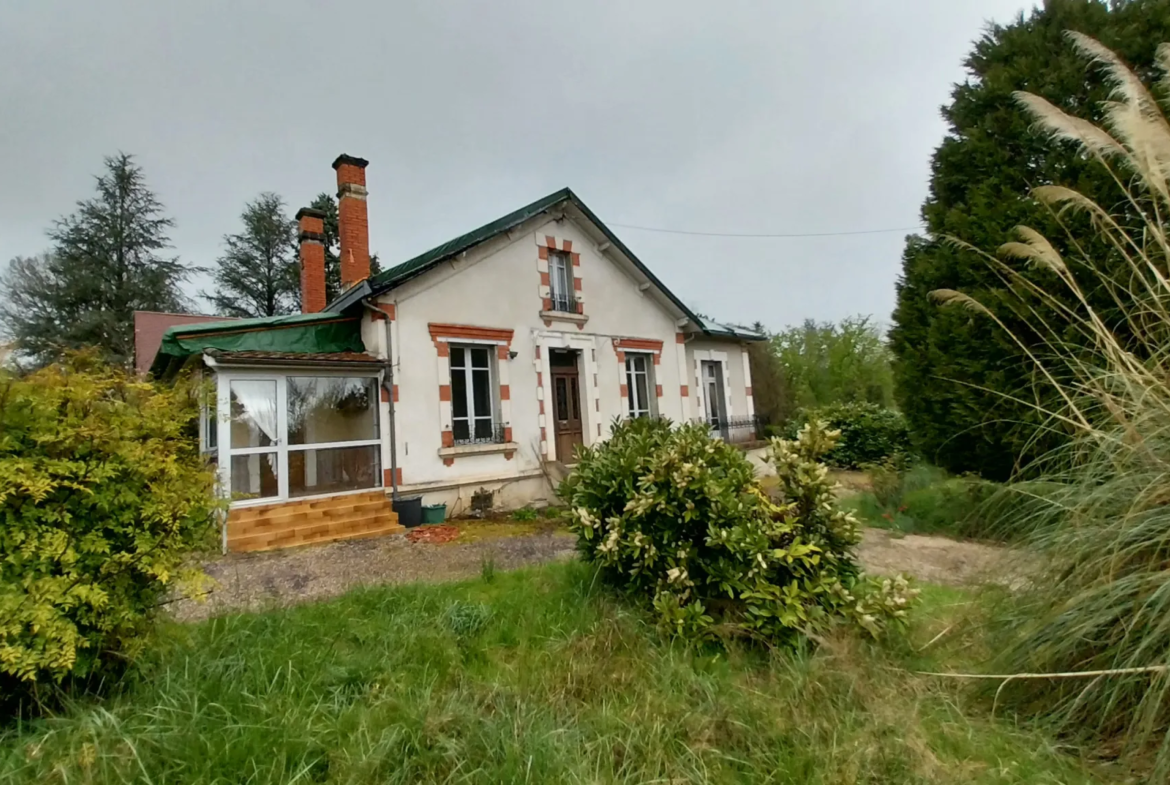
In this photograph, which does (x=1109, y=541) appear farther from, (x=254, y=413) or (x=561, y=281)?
(x=561, y=281)

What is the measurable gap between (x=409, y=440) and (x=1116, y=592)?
27.0ft

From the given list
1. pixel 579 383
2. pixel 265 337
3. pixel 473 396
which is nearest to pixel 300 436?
pixel 265 337

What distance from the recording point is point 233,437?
7.56 m

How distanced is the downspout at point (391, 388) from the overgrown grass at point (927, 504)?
654 cm

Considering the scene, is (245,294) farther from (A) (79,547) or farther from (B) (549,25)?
(A) (79,547)

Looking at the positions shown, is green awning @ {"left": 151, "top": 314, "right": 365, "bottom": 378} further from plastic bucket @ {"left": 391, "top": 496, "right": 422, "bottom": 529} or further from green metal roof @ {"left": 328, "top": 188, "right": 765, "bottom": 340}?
plastic bucket @ {"left": 391, "top": 496, "right": 422, "bottom": 529}

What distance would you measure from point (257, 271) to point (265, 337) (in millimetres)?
25925

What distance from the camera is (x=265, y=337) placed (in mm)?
8086

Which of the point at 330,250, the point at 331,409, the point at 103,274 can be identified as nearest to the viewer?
the point at 331,409

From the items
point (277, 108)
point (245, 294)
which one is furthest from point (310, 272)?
point (245, 294)

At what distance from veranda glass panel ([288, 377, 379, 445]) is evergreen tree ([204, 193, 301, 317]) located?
23824 mm

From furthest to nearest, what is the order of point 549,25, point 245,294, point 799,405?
point 245,294, point 799,405, point 549,25

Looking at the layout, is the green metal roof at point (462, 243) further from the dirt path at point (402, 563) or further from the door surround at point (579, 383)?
the dirt path at point (402, 563)

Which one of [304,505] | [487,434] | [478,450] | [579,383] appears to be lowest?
[304,505]
